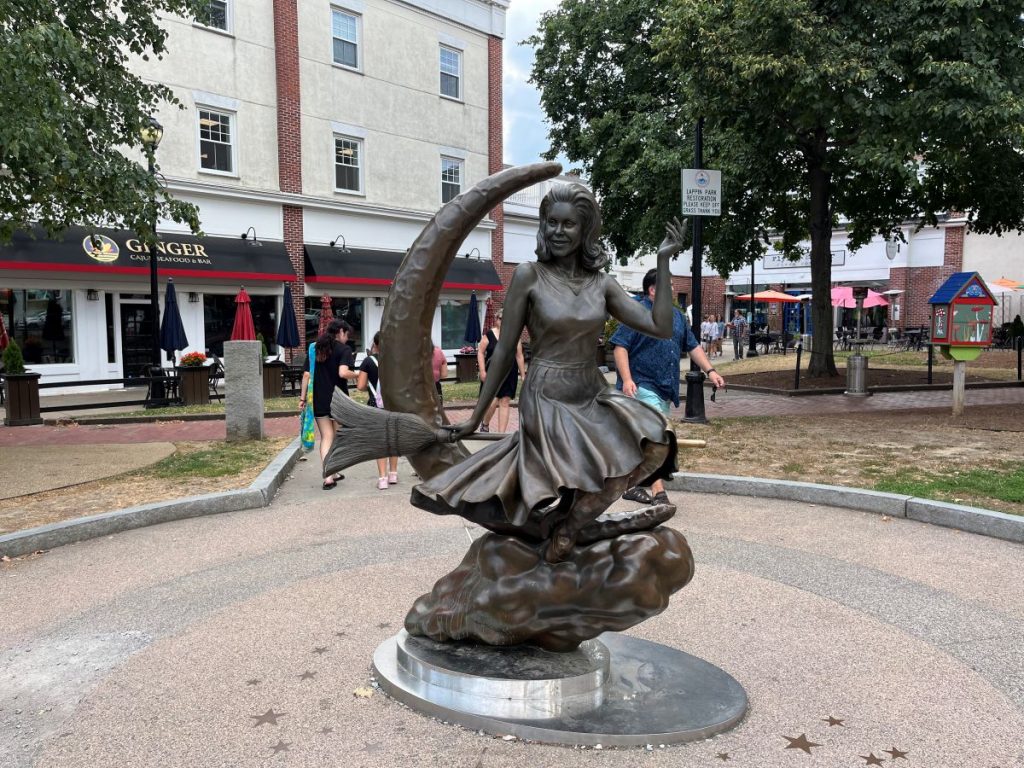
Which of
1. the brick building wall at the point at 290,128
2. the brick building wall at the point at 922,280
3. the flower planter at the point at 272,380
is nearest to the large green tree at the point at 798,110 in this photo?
the brick building wall at the point at 290,128

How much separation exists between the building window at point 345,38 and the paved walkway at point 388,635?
1945 cm

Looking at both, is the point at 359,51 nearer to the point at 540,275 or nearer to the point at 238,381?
the point at 238,381

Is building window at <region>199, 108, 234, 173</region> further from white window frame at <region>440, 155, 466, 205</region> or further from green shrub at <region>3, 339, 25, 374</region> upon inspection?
green shrub at <region>3, 339, 25, 374</region>

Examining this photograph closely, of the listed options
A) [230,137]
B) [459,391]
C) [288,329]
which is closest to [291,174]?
[230,137]

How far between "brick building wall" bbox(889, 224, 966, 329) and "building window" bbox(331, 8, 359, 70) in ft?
86.2

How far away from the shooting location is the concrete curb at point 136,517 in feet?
19.5

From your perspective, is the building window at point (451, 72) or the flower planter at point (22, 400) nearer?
the flower planter at point (22, 400)

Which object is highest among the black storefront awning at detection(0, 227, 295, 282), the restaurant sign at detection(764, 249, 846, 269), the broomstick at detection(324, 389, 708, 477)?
the restaurant sign at detection(764, 249, 846, 269)

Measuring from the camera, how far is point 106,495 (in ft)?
24.6

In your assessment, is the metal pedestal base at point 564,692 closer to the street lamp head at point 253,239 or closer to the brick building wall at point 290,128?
the brick building wall at point 290,128

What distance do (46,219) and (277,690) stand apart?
8.24m

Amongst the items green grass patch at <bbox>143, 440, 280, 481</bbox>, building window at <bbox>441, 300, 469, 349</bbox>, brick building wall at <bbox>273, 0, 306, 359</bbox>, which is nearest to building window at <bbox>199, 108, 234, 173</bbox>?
brick building wall at <bbox>273, 0, 306, 359</bbox>

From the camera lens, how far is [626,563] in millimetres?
3441

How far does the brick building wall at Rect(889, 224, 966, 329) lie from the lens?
3425cm
